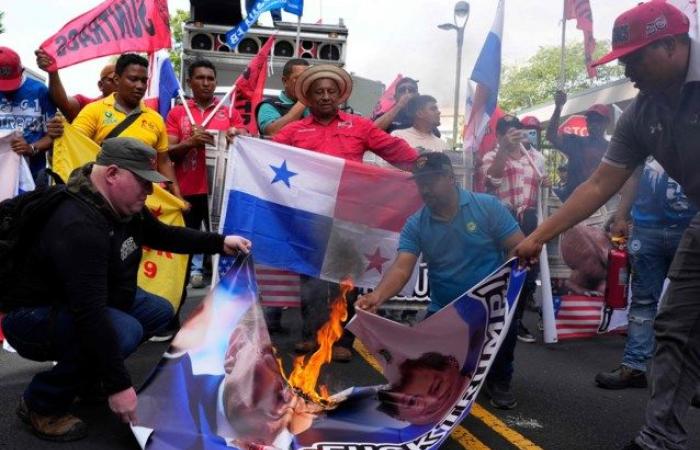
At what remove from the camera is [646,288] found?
4480 millimetres

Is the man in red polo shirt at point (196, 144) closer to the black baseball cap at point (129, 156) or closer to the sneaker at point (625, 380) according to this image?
the black baseball cap at point (129, 156)

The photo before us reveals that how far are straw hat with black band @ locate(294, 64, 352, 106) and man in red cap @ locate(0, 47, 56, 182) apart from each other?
1906mm

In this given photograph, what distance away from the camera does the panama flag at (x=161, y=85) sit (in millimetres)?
6301

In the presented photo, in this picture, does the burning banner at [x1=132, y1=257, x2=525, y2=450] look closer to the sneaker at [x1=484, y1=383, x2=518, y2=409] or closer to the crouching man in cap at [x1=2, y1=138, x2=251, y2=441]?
the crouching man in cap at [x1=2, y1=138, x2=251, y2=441]

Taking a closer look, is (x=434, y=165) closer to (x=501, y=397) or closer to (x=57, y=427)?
(x=501, y=397)

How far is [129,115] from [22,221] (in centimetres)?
214

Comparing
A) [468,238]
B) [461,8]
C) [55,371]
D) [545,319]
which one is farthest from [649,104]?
[461,8]

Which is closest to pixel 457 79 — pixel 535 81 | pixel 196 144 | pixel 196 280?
pixel 196 280

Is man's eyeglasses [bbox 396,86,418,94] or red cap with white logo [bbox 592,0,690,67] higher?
red cap with white logo [bbox 592,0,690,67]

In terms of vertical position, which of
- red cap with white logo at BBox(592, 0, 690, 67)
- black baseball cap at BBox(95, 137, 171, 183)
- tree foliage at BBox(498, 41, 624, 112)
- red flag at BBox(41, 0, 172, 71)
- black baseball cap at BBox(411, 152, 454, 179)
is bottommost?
tree foliage at BBox(498, 41, 624, 112)

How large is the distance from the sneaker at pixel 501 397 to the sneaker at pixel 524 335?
170 cm

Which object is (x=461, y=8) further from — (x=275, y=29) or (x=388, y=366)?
(x=388, y=366)

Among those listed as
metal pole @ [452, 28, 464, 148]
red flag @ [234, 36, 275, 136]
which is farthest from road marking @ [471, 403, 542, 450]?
metal pole @ [452, 28, 464, 148]

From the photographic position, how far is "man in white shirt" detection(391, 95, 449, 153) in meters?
6.23
